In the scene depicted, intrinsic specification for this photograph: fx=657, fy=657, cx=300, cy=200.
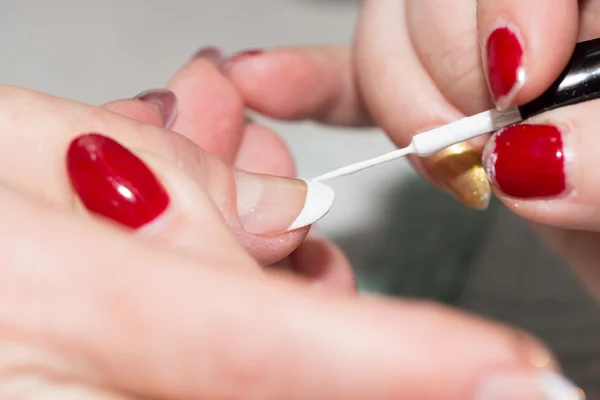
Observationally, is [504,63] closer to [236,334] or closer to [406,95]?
[406,95]

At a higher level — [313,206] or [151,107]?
[151,107]

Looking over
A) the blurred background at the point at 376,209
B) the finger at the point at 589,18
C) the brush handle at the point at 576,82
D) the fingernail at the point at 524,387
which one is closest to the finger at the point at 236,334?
the fingernail at the point at 524,387

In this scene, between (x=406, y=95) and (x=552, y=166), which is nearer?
(x=552, y=166)

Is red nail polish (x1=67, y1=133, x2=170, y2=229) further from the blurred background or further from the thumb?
the blurred background

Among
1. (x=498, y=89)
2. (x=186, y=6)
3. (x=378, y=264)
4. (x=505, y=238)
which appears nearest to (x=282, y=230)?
(x=498, y=89)

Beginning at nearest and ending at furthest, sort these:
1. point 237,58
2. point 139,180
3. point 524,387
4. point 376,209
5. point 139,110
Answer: point 524,387 < point 139,180 < point 139,110 < point 237,58 < point 376,209

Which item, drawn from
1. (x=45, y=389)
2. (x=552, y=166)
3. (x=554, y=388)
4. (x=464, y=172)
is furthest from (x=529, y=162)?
(x=45, y=389)
